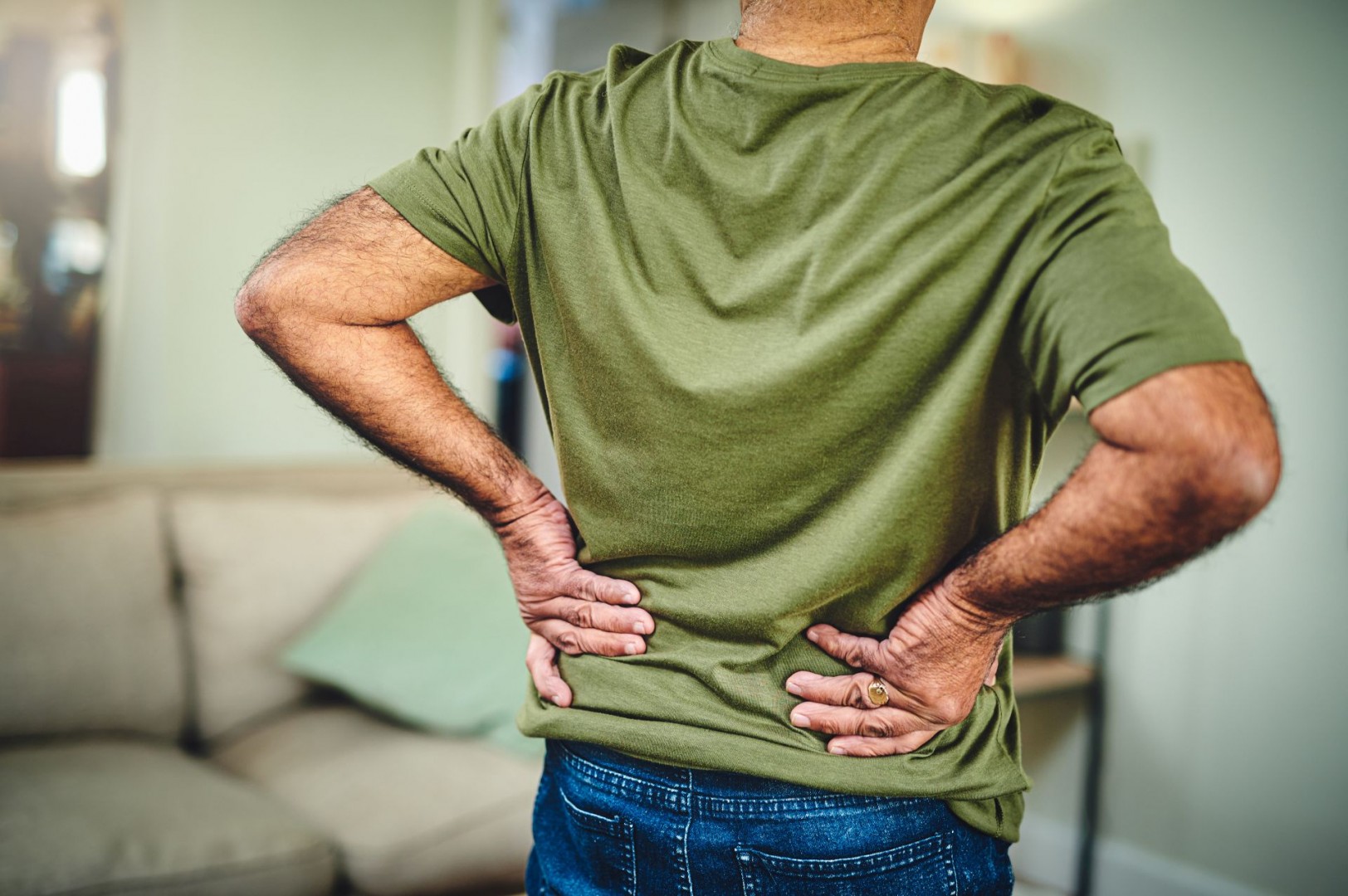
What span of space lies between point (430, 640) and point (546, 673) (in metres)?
1.31

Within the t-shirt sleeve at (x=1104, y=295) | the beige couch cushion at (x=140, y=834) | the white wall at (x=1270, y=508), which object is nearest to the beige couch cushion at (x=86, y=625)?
the beige couch cushion at (x=140, y=834)

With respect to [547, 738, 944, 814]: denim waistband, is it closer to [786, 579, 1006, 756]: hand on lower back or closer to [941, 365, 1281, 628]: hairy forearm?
[786, 579, 1006, 756]: hand on lower back

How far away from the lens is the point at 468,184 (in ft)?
2.76

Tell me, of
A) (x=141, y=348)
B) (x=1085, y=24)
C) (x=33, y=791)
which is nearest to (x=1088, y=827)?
(x=1085, y=24)

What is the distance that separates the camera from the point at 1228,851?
2242 millimetres

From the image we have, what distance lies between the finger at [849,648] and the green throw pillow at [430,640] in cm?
124

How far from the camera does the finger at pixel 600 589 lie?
0.85m

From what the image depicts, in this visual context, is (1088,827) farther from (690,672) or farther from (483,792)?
(690,672)

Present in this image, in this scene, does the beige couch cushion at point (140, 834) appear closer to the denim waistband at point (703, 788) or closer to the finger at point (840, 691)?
the denim waistband at point (703, 788)

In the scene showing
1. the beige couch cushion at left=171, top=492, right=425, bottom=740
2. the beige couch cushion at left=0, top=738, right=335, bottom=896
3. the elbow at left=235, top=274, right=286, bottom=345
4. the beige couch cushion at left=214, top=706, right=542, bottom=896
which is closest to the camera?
the elbow at left=235, top=274, right=286, bottom=345

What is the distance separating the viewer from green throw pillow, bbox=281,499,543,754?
2047 mm

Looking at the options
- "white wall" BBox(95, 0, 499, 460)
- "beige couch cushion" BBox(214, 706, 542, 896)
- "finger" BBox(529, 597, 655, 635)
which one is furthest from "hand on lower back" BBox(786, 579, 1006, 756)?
"white wall" BBox(95, 0, 499, 460)

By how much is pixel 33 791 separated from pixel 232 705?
52cm

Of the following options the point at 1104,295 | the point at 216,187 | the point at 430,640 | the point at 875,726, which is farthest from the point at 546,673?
the point at 216,187
